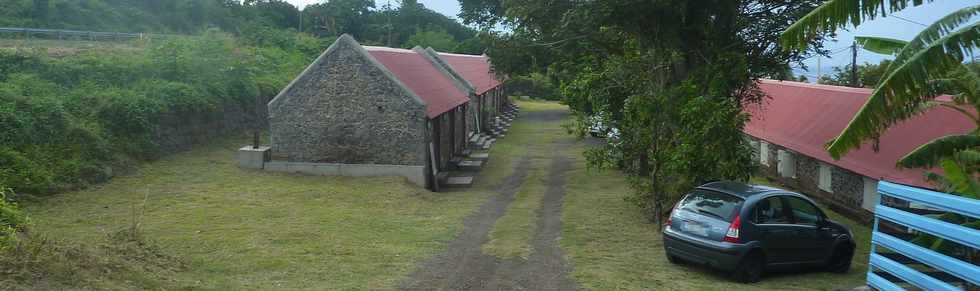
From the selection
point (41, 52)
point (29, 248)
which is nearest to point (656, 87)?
point (29, 248)

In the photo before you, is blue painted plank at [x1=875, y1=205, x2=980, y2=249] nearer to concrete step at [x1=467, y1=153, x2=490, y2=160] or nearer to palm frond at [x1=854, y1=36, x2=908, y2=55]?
palm frond at [x1=854, y1=36, x2=908, y2=55]

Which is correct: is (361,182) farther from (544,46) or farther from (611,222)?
(611,222)

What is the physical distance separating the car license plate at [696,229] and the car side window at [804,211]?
173 cm

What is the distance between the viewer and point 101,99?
21.9 m

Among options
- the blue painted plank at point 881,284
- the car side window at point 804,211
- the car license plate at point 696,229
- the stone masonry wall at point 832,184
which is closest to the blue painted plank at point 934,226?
the blue painted plank at point 881,284

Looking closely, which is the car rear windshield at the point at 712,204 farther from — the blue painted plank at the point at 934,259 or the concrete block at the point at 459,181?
the concrete block at the point at 459,181

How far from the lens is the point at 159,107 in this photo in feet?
76.0

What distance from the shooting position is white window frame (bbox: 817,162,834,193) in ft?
67.1

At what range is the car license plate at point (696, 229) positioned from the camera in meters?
11.4

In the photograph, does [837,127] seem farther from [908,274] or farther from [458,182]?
[908,274]

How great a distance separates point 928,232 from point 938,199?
38 centimetres

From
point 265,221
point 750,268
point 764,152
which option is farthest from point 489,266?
point 764,152

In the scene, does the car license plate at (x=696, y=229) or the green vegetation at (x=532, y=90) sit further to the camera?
the green vegetation at (x=532, y=90)

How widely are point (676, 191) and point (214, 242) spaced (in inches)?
378
